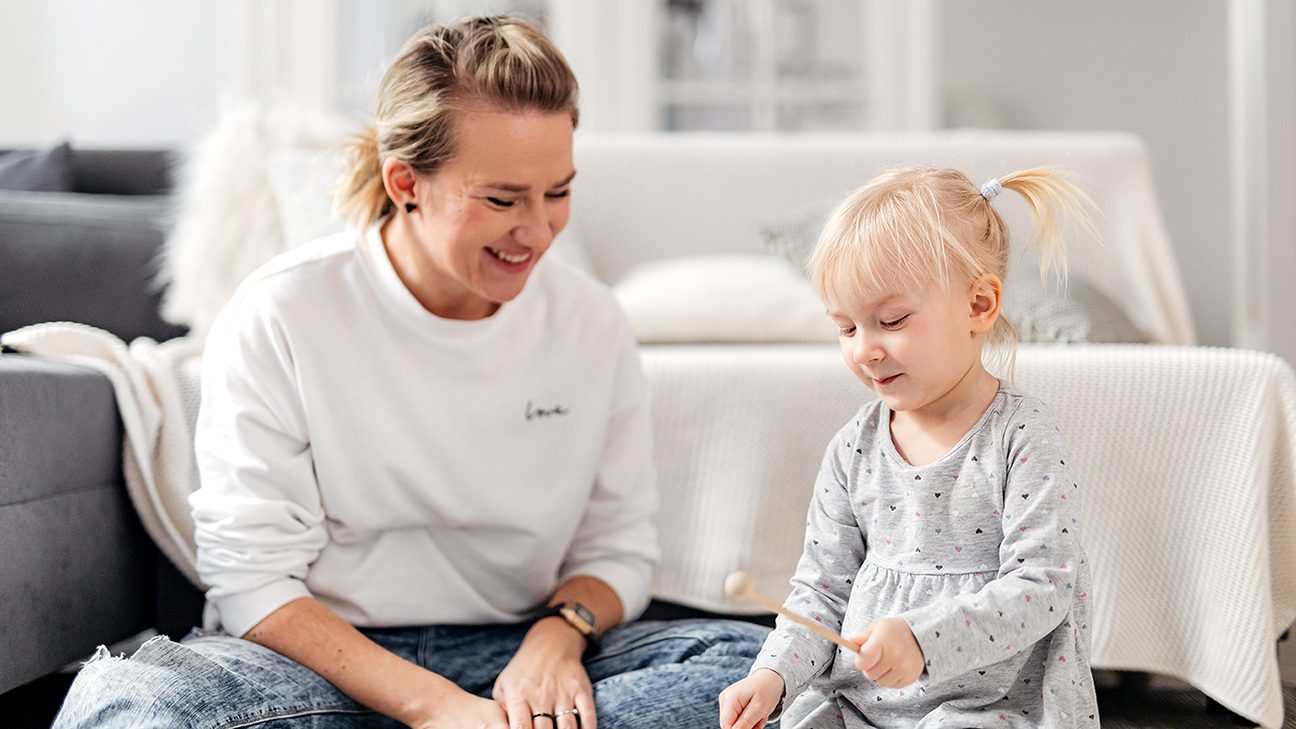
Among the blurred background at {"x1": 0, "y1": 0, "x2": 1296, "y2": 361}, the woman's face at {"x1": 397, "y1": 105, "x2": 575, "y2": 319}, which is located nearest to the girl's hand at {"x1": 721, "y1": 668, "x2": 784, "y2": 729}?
the woman's face at {"x1": 397, "y1": 105, "x2": 575, "y2": 319}

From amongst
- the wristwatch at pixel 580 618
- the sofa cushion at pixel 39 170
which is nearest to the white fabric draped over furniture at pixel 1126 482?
the wristwatch at pixel 580 618

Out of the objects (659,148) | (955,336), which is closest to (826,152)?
(659,148)

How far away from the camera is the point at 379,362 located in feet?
3.92

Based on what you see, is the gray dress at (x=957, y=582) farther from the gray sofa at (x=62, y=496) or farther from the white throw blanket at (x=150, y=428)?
the white throw blanket at (x=150, y=428)

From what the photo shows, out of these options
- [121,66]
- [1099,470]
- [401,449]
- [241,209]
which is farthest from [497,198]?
[121,66]

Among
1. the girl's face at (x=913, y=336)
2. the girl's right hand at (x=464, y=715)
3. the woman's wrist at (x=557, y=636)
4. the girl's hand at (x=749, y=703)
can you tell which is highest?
the girl's face at (x=913, y=336)

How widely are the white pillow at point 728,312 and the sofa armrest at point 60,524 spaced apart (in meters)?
0.66

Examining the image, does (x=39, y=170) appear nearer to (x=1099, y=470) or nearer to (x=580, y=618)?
(x=580, y=618)

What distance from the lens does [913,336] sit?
862 mm

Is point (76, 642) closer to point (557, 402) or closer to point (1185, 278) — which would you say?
point (557, 402)

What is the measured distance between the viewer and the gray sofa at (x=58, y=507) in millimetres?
1122

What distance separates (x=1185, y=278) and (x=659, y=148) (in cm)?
Answer: 205

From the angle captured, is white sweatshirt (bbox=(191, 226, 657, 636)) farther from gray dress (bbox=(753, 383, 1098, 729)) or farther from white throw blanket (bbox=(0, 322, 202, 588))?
gray dress (bbox=(753, 383, 1098, 729))

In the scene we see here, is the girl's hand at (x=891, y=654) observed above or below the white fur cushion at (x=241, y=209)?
below
